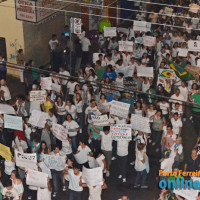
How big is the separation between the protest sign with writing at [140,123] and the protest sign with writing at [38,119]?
2.34 metres

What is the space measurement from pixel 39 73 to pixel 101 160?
19.3 feet

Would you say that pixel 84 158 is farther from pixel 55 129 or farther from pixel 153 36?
pixel 153 36

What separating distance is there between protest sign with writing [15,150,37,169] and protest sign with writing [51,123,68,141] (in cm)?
123

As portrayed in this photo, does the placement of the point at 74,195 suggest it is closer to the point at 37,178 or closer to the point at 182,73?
the point at 37,178

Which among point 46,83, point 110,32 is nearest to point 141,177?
point 46,83

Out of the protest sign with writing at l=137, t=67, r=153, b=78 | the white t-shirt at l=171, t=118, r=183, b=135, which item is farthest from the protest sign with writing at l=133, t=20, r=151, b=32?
the white t-shirt at l=171, t=118, r=183, b=135

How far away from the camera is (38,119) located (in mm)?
12344

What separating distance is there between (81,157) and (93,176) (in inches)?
63.0

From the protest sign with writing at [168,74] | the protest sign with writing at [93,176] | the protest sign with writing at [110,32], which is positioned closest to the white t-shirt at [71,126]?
the protest sign with writing at [93,176]

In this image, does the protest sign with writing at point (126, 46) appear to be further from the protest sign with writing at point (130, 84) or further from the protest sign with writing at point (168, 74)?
the protest sign with writing at point (168, 74)

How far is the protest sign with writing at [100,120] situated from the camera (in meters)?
12.5

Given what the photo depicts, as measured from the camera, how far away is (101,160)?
11398 millimetres

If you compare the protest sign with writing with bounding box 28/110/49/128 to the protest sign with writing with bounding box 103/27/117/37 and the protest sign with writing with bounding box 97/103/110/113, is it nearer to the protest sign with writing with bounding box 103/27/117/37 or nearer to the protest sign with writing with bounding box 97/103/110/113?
the protest sign with writing with bounding box 97/103/110/113

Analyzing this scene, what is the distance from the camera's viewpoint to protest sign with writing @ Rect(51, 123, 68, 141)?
1210 centimetres
